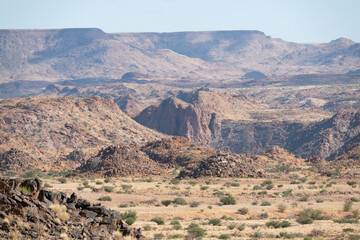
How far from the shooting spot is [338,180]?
4872cm

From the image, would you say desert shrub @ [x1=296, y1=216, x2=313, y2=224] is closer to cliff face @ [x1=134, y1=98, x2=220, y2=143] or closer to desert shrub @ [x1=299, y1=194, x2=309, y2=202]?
desert shrub @ [x1=299, y1=194, x2=309, y2=202]

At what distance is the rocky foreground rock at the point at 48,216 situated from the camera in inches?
459

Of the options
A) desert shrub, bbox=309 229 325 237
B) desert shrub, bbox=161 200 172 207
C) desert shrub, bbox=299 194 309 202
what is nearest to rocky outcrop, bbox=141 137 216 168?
desert shrub, bbox=299 194 309 202

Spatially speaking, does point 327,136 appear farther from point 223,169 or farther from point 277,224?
point 277,224

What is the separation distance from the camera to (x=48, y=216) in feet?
41.4

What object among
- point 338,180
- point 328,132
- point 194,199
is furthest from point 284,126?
point 194,199

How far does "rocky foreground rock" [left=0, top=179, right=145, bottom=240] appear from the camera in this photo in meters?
11.6

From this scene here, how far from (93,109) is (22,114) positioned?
59.0 feet

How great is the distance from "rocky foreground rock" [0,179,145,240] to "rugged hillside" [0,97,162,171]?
5723 cm

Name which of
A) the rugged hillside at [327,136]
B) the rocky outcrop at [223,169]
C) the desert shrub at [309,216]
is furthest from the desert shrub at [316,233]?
the rugged hillside at [327,136]

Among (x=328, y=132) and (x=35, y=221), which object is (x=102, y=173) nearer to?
(x=35, y=221)

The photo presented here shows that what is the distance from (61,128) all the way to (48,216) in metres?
79.3

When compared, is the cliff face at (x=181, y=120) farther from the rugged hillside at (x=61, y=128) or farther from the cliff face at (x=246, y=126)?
the rugged hillside at (x=61, y=128)

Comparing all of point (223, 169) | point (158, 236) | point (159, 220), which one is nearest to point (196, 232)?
point (158, 236)
